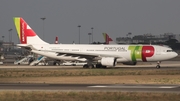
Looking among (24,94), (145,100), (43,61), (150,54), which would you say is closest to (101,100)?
(145,100)

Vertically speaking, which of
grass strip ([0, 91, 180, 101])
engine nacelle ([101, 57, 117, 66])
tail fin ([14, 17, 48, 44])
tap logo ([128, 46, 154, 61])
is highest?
tail fin ([14, 17, 48, 44])

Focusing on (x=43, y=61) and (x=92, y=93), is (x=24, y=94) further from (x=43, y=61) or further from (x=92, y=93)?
(x=43, y=61)

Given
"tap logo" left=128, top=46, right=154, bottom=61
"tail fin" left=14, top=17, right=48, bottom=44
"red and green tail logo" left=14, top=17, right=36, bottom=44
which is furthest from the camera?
"red and green tail logo" left=14, top=17, right=36, bottom=44

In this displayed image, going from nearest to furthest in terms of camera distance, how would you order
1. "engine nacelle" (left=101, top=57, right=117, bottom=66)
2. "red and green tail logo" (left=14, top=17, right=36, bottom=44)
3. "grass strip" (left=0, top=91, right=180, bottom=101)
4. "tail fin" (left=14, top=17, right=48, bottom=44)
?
"grass strip" (left=0, top=91, right=180, bottom=101), "engine nacelle" (left=101, top=57, right=117, bottom=66), "tail fin" (left=14, top=17, right=48, bottom=44), "red and green tail logo" (left=14, top=17, right=36, bottom=44)

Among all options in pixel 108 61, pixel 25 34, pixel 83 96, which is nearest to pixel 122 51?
pixel 108 61

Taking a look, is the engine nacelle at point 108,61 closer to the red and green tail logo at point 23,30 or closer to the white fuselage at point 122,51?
the white fuselage at point 122,51

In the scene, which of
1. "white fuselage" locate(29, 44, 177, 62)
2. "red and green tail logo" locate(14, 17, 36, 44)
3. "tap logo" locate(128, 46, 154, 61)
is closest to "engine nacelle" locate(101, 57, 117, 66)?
"white fuselage" locate(29, 44, 177, 62)

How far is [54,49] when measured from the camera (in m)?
74.0

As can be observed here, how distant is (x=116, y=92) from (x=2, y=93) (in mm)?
7703

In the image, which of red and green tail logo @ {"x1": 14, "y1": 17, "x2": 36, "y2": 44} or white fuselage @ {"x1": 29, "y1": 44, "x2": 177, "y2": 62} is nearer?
white fuselage @ {"x1": 29, "y1": 44, "x2": 177, "y2": 62}

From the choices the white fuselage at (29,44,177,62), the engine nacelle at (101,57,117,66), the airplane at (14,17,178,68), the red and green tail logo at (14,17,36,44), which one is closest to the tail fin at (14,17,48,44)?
the red and green tail logo at (14,17,36,44)

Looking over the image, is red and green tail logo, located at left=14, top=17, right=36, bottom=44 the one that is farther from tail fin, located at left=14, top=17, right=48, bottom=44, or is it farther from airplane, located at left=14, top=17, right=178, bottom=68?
airplane, located at left=14, top=17, right=178, bottom=68

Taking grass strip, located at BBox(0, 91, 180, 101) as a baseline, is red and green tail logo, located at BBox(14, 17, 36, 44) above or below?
above

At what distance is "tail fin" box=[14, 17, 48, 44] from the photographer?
77.3 m
